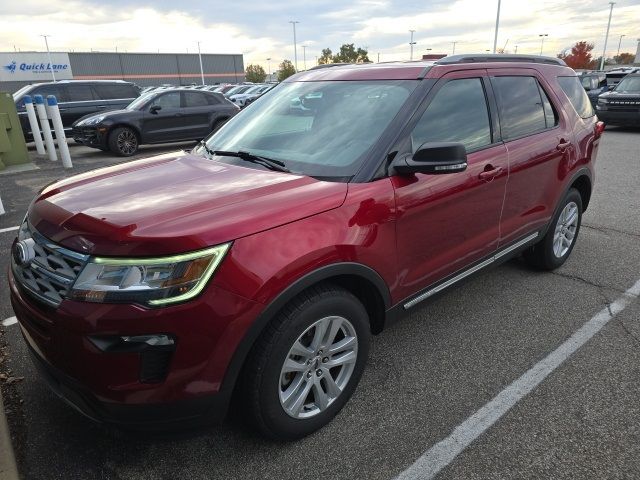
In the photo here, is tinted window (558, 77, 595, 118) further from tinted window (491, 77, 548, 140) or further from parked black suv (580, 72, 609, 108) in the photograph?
parked black suv (580, 72, 609, 108)

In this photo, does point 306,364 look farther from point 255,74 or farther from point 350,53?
point 255,74

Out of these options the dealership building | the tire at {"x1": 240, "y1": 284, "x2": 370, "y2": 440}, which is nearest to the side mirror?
the tire at {"x1": 240, "y1": 284, "x2": 370, "y2": 440}

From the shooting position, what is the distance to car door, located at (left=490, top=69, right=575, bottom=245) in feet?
11.3

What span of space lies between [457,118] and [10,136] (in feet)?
35.6

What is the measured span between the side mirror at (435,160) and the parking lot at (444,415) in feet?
2.98

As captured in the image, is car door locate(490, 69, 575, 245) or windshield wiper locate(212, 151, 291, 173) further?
car door locate(490, 69, 575, 245)

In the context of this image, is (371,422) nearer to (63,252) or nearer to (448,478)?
(448,478)

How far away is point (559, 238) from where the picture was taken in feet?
14.3

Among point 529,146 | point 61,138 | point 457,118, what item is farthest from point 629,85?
point 61,138

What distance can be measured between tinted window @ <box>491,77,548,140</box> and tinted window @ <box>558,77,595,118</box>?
0.55m

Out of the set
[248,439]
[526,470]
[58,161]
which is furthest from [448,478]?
[58,161]

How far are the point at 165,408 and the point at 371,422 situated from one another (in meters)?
1.13

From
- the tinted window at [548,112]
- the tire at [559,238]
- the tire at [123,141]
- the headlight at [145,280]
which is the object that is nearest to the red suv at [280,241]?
the headlight at [145,280]

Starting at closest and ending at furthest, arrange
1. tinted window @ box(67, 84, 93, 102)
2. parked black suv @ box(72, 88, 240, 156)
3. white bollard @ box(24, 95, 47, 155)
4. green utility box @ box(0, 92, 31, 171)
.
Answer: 1. green utility box @ box(0, 92, 31, 171)
2. parked black suv @ box(72, 88, 240, 156)
3. white bollard @ box(24, 95, 47, 155)
4. tinted window @ box(67, 84, 93, 102)
